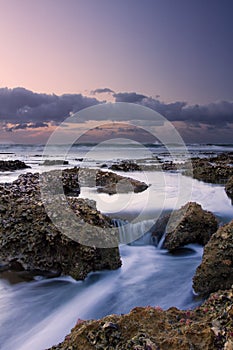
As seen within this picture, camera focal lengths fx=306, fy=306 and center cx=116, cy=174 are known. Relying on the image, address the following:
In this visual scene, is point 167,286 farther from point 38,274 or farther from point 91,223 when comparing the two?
point 38,274

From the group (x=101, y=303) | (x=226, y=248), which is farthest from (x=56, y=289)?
(x=226, y=248)

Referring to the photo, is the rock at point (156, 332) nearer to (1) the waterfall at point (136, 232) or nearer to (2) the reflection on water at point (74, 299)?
(2) the reflection on water at point (74, 299)

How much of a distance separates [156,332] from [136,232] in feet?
17.7

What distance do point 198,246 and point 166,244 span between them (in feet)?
2.33

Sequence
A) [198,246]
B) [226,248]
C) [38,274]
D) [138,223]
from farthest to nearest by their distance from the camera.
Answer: [138,223] < [198,246] < [38,274] < [226,248]

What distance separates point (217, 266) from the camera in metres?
4.35

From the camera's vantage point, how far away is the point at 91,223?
220 inches

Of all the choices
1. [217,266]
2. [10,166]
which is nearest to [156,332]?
[217,266]

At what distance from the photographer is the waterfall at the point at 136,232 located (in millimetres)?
7449

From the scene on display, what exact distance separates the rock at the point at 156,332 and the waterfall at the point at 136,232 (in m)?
4.53

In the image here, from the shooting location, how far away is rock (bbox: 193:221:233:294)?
430cm

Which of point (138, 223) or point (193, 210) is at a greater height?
point (193, 210)

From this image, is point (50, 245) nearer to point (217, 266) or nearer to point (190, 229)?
point (217, 266)

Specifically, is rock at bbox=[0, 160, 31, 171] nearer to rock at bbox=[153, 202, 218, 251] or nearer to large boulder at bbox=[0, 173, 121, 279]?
large boulder at bbox=[0, 173, 121, 279]
